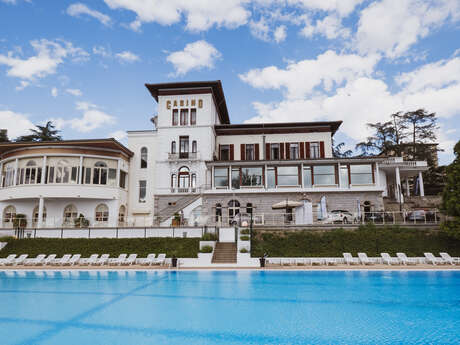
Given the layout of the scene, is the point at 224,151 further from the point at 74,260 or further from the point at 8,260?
the point at 8,260

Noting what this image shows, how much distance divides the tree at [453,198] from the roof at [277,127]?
46.4 feet

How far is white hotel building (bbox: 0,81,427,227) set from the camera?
2842 centimetres

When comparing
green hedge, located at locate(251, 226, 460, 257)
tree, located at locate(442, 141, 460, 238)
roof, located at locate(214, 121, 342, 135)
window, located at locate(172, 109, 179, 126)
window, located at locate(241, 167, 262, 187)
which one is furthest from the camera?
roof, located at locate(214, 121, 342, 135)

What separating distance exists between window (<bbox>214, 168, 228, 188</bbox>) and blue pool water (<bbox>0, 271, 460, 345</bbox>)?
12804 millimetres


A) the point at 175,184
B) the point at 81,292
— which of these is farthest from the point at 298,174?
the point at 81,292

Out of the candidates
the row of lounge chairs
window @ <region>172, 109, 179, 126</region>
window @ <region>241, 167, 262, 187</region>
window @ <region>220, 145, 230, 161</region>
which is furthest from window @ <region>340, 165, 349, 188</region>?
window @ <region>172, 109, 179, 126</region>

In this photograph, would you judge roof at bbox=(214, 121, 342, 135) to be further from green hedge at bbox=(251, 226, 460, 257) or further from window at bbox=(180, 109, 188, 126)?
green hedge at bbox=(251, 226, 460, 257)

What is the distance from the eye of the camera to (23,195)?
30422mm

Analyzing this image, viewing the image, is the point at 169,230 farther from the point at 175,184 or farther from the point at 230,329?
the point at 230,329

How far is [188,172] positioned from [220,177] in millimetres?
4415

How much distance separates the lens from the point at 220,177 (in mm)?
29859

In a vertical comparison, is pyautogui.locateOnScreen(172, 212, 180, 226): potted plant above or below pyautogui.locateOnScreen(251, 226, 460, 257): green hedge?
above

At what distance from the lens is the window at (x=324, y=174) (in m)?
28.8

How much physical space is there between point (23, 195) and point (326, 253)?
26.2 m
